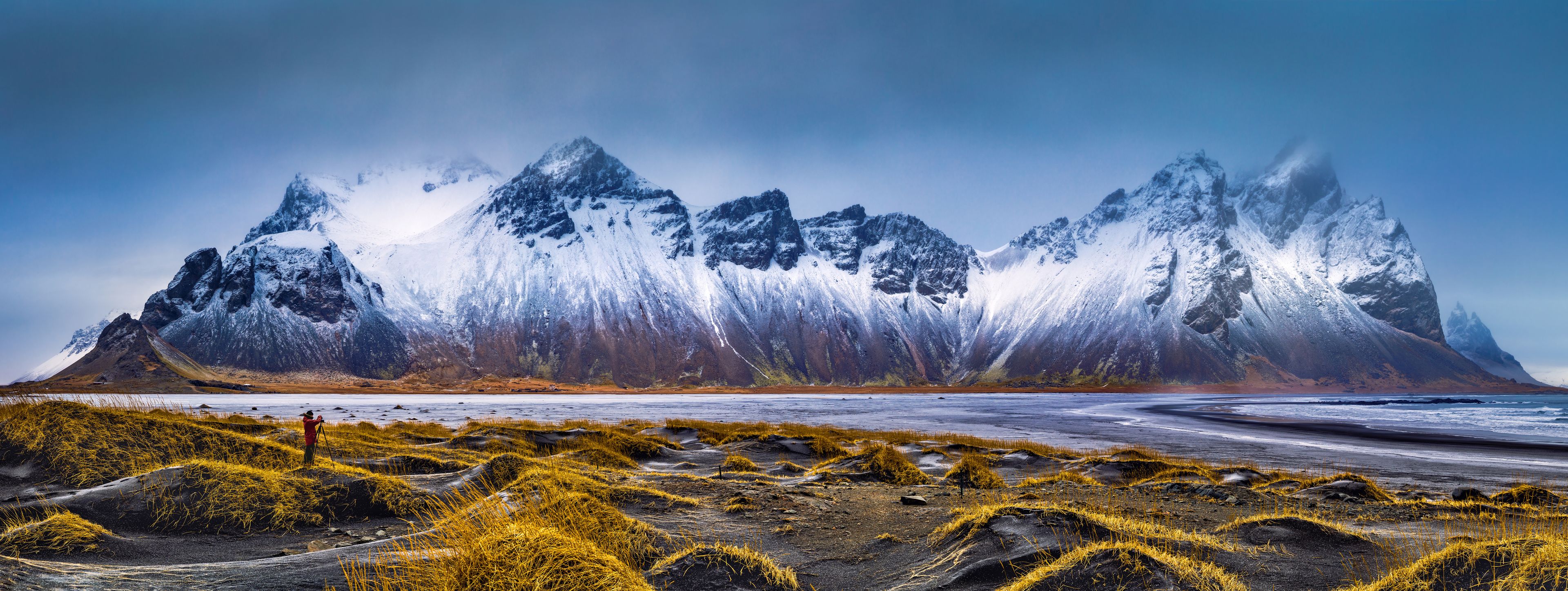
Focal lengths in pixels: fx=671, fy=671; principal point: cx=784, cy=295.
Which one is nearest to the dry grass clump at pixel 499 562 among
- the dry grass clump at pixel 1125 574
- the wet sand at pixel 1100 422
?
the dry grass clump at pixel 1125 574

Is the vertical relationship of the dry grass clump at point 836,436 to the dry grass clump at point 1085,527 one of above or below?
below

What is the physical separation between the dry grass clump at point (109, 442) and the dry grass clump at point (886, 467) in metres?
16.7

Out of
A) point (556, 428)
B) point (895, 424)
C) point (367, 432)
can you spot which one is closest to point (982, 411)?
point (895, 424)

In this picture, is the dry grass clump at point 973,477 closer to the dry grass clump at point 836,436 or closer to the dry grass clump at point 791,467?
the dry grass clump at point 791,467

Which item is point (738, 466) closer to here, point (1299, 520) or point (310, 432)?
point (310, 432)

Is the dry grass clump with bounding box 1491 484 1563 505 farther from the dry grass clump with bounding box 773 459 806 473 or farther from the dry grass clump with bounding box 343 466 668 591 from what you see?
the dry grass clump with bounding box 343 466 668 591

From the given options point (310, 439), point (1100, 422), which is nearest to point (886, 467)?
point (310, 439)

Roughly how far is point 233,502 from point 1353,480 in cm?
2777

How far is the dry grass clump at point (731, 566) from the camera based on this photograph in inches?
368

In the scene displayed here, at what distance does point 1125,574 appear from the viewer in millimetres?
8414

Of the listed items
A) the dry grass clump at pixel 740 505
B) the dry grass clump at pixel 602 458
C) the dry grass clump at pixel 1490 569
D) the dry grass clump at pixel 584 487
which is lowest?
the dry grass clump at pixel 602 458

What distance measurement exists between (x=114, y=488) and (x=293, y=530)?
3496mm

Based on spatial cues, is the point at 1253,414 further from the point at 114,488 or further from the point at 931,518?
the point at 114,488

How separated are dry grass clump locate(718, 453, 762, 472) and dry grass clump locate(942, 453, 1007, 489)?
22.3 ft
